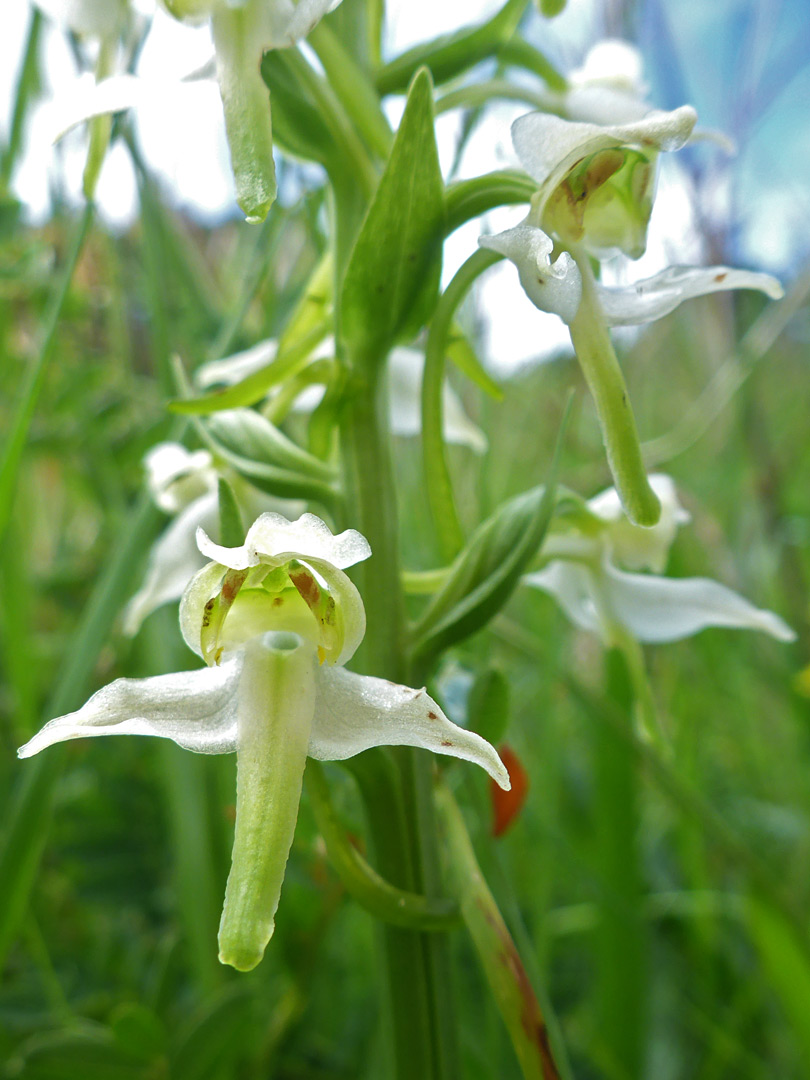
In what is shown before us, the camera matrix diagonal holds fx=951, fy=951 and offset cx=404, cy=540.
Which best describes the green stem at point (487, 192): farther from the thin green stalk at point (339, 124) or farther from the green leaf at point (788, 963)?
the green leaf at point (788, 963)

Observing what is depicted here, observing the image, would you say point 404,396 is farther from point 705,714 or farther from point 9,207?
point 705,714

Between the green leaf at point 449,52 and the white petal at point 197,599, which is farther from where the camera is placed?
the green leaf at point 449,52

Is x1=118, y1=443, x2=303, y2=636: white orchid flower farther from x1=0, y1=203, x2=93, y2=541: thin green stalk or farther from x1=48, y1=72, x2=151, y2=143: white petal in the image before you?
x1=48, y1=72, x2=151, y2=143: white petal

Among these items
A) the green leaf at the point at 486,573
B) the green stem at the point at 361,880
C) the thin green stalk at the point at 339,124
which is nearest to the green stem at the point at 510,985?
the green stem at the point at 361,880

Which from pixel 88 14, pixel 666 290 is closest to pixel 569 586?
pixel 666 290

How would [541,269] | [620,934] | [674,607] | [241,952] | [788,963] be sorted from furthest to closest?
[620,934]
[788,963]
[674,607]
[541,269]
[241,952]

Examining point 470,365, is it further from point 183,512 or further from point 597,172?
point 183,512
